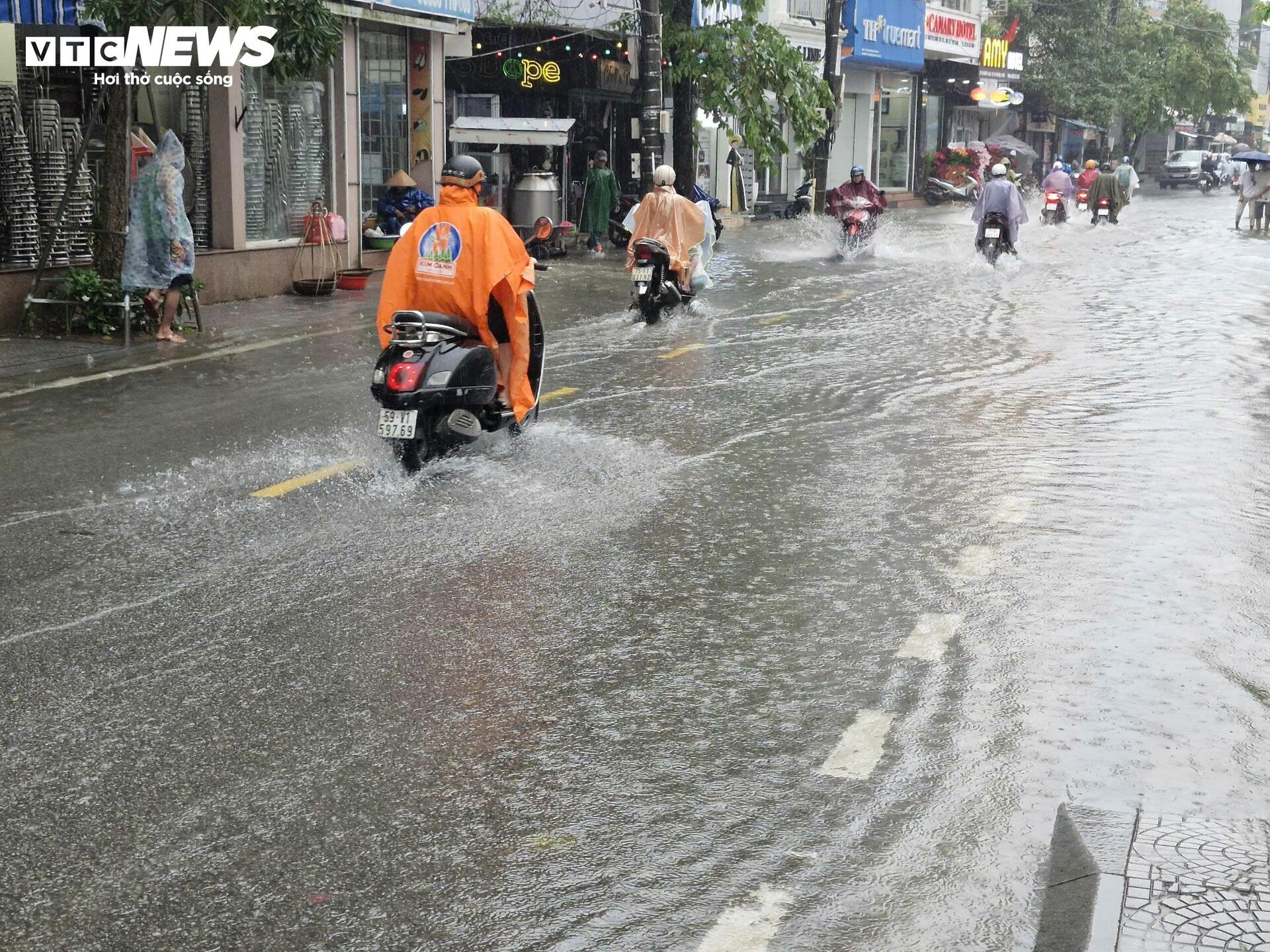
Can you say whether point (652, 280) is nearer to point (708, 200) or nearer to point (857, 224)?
point (708, 200)

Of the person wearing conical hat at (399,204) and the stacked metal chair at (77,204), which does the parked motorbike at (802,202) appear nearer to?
the person wearing conical hat at (399,204)

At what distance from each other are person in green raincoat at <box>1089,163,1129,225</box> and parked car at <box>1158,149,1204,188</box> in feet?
114

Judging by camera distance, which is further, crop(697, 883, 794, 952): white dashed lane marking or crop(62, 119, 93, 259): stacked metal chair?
crop(62, 119, 93, 259): stacked metal chair

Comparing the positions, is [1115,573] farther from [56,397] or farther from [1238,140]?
[1238,140]

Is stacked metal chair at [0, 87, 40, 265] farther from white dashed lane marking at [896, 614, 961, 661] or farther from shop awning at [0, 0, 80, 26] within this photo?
white dashed lane marking at [896, 614, 961, 661]

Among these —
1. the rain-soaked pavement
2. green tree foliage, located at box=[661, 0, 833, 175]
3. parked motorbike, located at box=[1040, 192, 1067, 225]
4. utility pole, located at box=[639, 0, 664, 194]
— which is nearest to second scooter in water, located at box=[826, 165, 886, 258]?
green tree foliage, located at box=[661, 0, 833, 175]

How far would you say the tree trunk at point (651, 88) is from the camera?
2362 centimetres

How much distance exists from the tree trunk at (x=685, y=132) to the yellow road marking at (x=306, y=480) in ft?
63.2

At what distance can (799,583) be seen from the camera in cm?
639

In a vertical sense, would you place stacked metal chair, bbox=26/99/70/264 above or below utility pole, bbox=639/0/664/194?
below

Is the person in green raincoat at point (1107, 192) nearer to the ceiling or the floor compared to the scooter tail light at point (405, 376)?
nearer to the ceiling

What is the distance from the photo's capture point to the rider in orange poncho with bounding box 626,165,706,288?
15945 mm

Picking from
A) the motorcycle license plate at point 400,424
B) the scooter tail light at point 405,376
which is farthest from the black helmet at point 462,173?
the motorcycle license plate at point 400,424

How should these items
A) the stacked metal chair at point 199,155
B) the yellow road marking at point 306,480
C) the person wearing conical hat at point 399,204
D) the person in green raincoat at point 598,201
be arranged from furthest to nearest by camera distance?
the person in green raincoat at point 598,201 → the person wearing conical hat at point 399,204 → the stacked metal chair at point 199,155 → the yellow road marking at point 306,480
